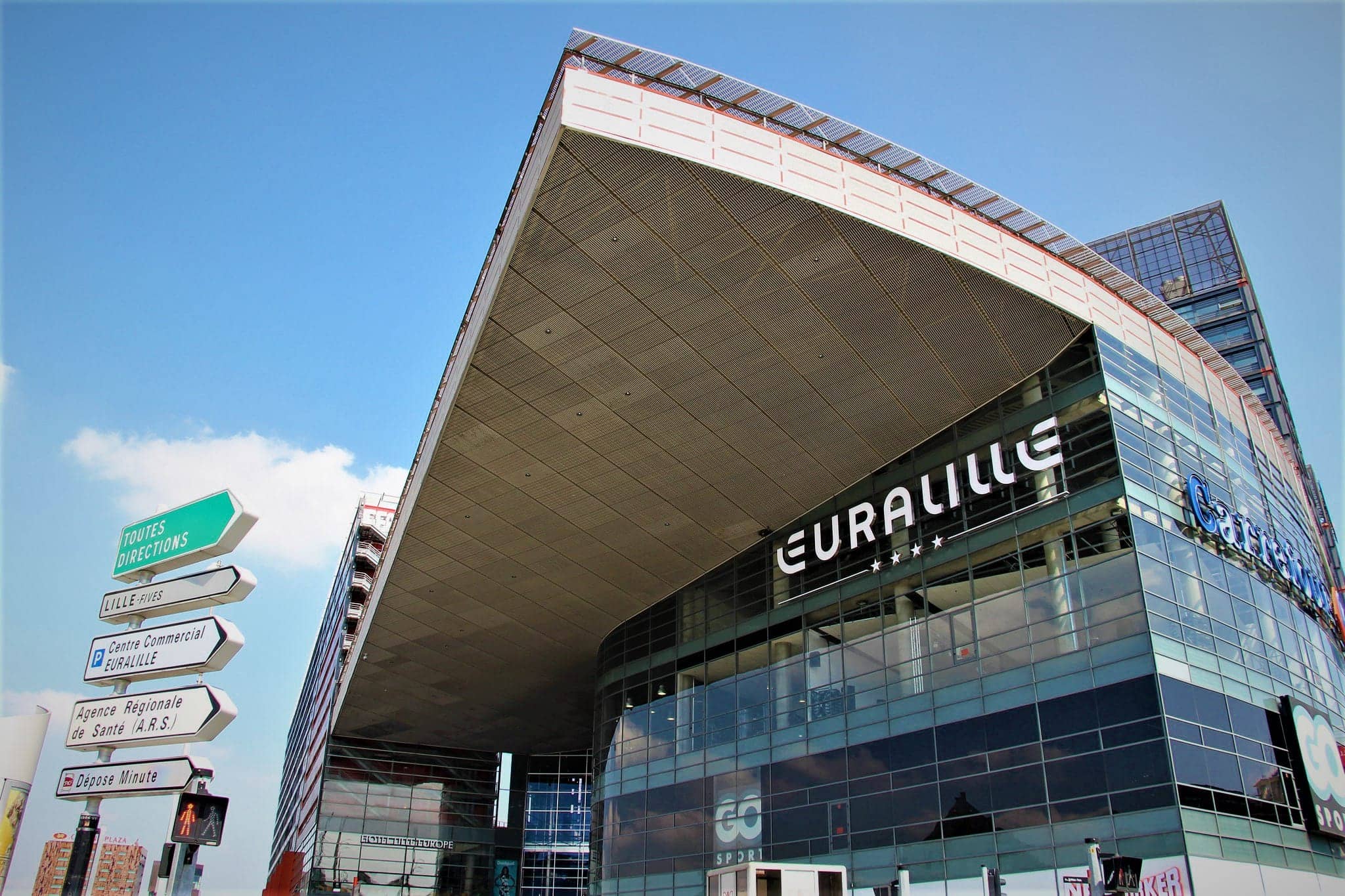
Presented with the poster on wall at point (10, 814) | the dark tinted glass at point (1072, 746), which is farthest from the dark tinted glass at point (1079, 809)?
the poster on wall at point (10, 814)

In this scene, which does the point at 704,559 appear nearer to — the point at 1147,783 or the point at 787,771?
the point at 787,771

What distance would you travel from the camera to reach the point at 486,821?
5250 centimetres

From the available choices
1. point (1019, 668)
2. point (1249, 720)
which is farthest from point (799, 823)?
point (1249, 720)

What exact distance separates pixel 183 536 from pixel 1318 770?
78.5ft


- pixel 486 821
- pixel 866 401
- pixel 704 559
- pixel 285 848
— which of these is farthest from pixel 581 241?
pixel 285 848

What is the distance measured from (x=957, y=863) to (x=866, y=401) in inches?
430

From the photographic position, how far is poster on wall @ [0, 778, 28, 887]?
1309cm

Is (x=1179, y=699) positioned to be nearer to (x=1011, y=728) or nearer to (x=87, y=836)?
(x=1011, y=728)

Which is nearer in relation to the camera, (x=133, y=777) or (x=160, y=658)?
(x=133, y=777)

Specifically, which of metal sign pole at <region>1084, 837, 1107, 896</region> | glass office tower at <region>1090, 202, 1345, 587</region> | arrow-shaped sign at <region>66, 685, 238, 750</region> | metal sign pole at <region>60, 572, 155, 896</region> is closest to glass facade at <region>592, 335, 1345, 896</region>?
metal sign pole at <region>1084, 837, 1107, 896</region>

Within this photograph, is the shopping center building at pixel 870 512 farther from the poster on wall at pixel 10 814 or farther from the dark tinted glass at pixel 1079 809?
the poster on wall at pixel 10 814

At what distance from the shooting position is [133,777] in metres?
11.6

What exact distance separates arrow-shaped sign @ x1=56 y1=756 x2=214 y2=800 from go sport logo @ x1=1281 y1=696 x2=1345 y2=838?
868 inches

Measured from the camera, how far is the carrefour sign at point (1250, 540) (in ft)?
78.3
